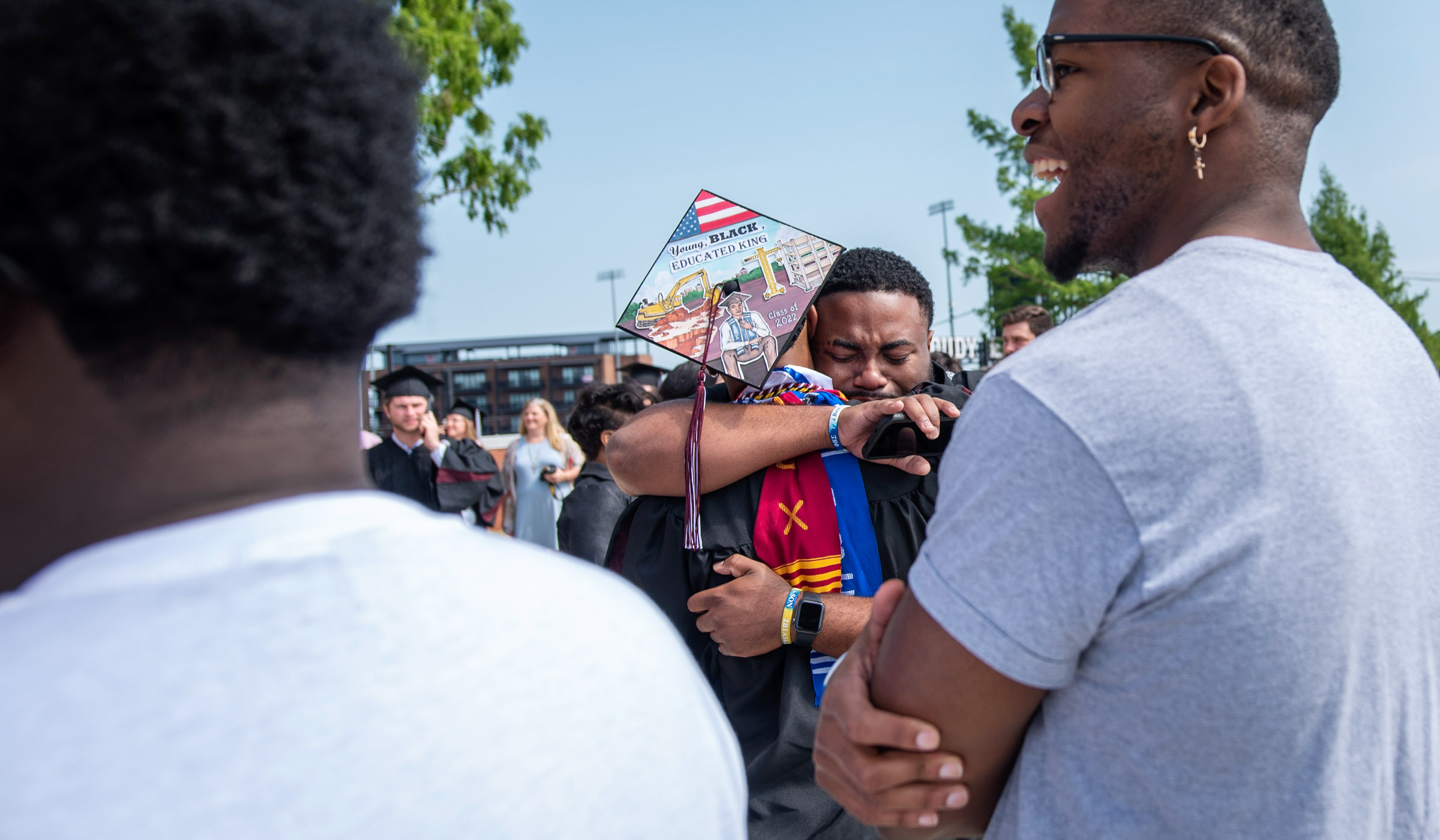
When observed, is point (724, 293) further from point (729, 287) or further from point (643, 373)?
point (643, 373)

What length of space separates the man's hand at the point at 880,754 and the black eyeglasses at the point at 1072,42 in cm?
83

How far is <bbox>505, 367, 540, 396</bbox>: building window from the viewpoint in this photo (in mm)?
88500

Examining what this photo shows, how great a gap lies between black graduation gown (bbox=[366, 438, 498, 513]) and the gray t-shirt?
7.12m

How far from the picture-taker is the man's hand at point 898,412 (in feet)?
6.61

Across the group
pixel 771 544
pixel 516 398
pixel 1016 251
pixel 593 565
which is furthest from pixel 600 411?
pixel 516 398

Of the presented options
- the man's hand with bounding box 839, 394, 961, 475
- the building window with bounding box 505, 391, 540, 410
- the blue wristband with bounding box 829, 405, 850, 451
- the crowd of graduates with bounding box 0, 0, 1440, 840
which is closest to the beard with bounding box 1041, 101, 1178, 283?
the crowd of graduates with bounding box 0, 0, 1440, 840

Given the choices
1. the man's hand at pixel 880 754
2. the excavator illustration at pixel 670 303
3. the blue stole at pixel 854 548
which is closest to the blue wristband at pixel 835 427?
the blue stole at pixel 854 548

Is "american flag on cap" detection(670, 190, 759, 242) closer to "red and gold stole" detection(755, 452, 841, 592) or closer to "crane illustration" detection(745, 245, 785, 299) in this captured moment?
"crane illustration" detection(745, 245, 785, 299)

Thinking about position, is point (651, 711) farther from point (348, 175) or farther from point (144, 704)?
point (348, 175)

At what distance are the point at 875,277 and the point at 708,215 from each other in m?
0.49

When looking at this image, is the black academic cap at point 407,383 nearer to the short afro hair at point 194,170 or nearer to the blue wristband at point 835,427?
the blue wristband at point 835,427

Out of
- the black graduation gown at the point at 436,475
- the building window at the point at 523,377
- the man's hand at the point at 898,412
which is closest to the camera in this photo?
the man's hand at the point at 898,412

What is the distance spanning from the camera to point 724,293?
237 cm

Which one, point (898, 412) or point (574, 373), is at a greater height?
point (898, 412)
